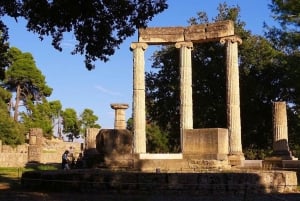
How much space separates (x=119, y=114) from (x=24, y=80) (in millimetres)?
48816

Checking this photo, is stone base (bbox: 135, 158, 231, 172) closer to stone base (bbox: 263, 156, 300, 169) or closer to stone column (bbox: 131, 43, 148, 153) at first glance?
stone base (bbox: 263, 156, 300, 169)

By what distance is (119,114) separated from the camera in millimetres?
31406

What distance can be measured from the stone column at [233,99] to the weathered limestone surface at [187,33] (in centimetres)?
72

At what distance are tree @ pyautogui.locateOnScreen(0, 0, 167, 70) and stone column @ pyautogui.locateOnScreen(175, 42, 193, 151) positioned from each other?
66.6 ft

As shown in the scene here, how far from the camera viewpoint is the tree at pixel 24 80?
75.8m

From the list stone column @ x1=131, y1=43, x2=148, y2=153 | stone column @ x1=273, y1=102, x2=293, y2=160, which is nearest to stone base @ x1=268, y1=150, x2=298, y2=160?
stone column @ x1=273, y1=102, x2=293, y2=160

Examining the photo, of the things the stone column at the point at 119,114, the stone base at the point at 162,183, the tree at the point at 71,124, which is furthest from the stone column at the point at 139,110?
the tree at the point at 71,124

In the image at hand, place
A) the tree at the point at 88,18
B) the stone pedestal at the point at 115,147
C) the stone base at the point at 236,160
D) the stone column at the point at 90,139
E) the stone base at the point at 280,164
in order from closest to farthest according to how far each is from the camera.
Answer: the tree at the point at 88,18
the stone pedestal at the point at 115,147
the stone base at the point at 280,164
the stone base at the point at 236,160
the stone column at the point at 90,139

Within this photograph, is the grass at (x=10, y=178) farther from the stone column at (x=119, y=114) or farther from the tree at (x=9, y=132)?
the tree at (x=9, y=132)

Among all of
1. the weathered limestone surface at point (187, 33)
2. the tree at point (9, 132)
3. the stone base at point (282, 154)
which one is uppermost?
the weathered limestone surface at point (187, 33)

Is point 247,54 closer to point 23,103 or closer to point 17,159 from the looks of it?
point 17,159

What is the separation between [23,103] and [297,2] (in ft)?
179

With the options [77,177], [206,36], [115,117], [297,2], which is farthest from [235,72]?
[77,177]

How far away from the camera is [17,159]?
42.0 m
